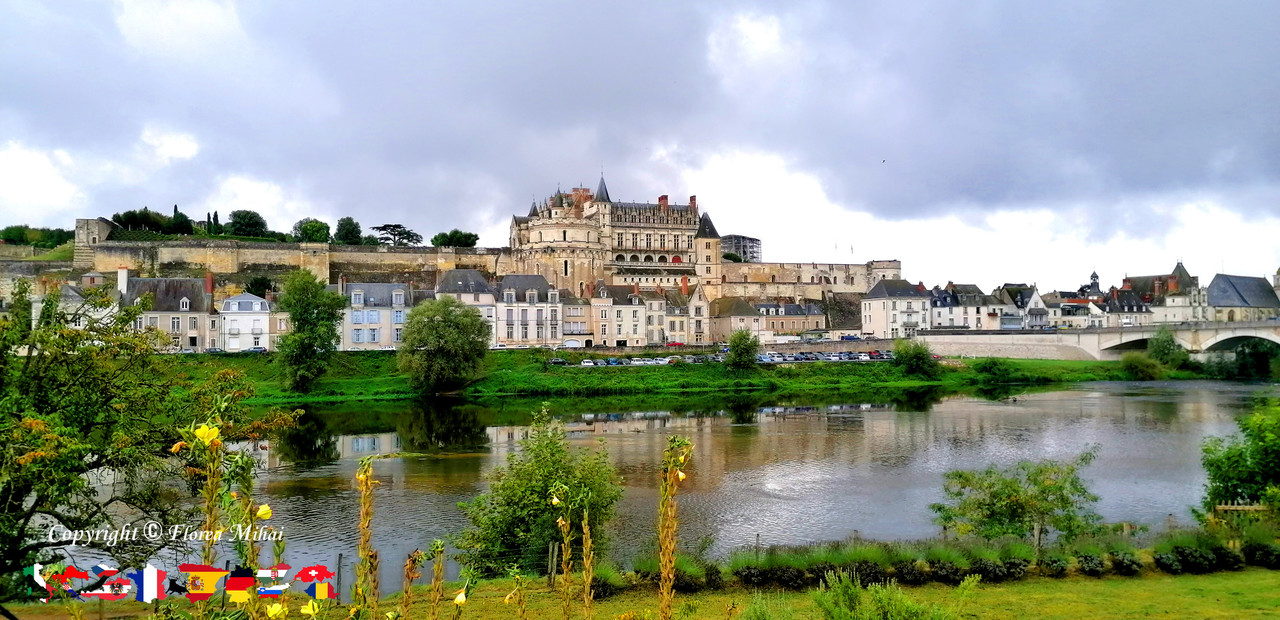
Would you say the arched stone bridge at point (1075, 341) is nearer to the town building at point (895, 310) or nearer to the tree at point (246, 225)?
the town building at point (895, 310)

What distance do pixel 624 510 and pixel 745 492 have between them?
3332 mm

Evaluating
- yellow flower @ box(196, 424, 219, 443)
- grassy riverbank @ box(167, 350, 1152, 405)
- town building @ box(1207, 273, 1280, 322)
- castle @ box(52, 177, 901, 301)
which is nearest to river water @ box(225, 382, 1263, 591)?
grassy riverbank @ box(167, 350, 1152, 405)

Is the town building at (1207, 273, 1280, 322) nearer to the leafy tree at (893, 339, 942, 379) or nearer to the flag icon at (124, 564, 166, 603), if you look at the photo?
the leafy tree at (893, 339, 942, 379)

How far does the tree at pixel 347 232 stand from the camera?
76688mm

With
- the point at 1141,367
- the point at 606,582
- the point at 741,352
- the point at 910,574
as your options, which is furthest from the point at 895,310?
the point at 606,582

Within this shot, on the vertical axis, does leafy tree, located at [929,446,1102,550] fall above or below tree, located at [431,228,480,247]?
below

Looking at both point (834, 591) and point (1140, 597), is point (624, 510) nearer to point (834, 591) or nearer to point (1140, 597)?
point (1140, 597)

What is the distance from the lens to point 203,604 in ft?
8.77

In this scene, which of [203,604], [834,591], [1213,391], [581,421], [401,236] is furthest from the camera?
[401,236]

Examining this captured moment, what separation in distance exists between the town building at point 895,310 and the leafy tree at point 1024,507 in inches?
1958

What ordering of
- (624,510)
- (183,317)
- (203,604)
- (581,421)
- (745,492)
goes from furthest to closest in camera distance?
(183,317) < (581,421) < (745,492) < (624,510) < (203,604)

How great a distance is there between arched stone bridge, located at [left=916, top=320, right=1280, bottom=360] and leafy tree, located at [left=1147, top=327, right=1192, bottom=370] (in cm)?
81

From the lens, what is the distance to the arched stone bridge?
1972 inches

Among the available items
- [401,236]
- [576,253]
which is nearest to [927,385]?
[576,253]
